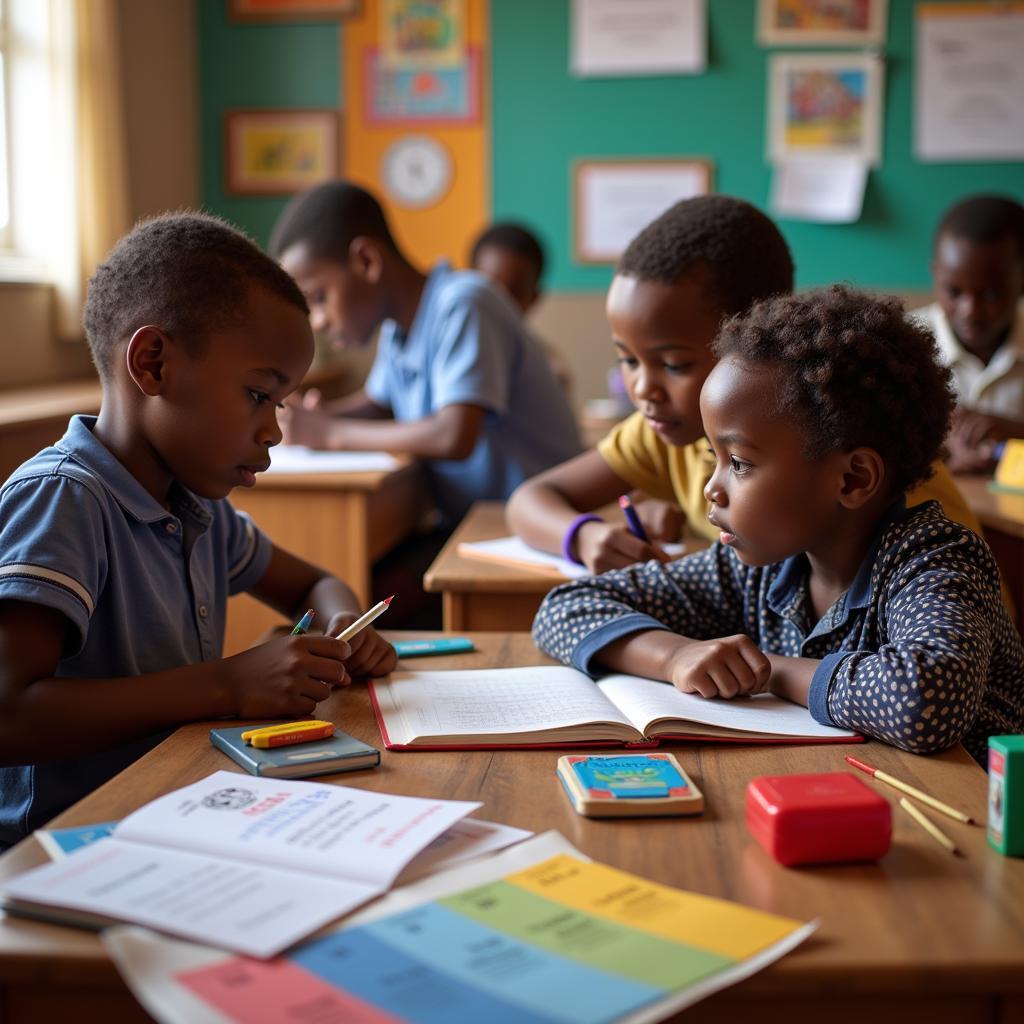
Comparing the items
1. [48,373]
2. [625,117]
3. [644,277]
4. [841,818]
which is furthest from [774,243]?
[625,117]

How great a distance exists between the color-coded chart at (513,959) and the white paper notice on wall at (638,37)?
14.3 ft

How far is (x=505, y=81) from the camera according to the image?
4707mm

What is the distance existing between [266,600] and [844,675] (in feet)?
2.57

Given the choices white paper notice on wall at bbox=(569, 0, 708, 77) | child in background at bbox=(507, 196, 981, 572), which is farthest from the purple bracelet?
white paper notice on wall at bbox=(569, 0, 708, 77)

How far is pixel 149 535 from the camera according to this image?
1277mm

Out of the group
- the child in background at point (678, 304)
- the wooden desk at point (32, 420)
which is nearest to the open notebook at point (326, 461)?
the wooden desk at point (32, 420)

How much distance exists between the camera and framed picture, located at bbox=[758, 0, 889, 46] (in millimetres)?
4531

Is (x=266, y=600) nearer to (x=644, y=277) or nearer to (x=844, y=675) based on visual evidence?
(x=644, y=277)

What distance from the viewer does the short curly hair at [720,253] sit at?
1.67 metres

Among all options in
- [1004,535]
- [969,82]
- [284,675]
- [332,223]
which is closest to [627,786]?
[284,675]

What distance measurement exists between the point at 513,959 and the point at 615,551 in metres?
1.06

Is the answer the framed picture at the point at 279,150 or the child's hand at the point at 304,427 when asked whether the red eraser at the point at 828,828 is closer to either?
the child's hand at the point at 304,427

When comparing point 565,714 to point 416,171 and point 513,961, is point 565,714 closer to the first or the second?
point 513,961

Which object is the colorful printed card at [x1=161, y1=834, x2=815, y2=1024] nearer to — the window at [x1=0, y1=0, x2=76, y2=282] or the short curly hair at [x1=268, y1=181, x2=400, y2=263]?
the short curly hair at [x1=268, y1=181, x2=400, y2=263]
